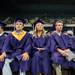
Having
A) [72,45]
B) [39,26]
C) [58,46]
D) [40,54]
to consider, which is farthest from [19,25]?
[72,45]

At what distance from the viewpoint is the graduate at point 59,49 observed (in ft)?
17.5

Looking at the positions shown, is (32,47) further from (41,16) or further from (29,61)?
(41,16)

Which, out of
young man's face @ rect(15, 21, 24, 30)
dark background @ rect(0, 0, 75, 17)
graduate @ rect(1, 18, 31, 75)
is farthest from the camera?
dark background @ rect(0, 0, 75, 17)

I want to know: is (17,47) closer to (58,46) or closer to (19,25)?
(19,25)

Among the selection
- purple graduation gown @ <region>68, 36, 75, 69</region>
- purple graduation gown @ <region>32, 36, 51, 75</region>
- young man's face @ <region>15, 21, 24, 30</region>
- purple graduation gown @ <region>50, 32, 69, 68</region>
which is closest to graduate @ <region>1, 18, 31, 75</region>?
young man's face @ <region>15, 21, 24, 30</region>

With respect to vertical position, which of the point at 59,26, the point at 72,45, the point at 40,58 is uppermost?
the point at 59,26

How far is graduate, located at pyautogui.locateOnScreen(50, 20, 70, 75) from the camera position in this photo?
533 cm

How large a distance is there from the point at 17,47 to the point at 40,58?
16.8 inches

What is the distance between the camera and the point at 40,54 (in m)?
5.37

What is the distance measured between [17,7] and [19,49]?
3.02m

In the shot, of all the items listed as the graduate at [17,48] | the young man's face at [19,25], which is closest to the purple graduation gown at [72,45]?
the graduate at [17,48]

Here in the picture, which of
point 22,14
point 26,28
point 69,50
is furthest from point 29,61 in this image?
point 22,14

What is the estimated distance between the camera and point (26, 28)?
766 centimetres

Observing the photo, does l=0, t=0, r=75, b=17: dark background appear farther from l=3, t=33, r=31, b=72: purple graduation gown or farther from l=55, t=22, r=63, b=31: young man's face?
l=3, t=33, r=31, b=72: purple graduation gown
